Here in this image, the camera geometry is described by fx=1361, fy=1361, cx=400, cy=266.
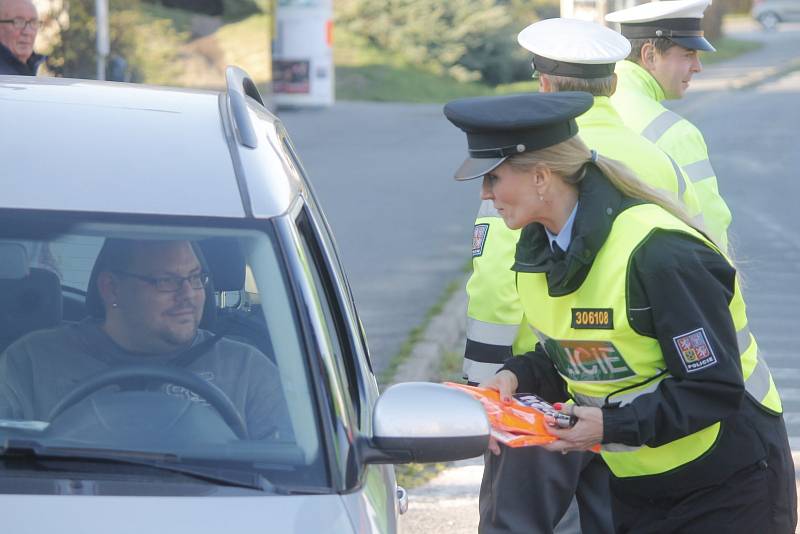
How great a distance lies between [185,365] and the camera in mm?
2820

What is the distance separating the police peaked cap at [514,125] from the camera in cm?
291

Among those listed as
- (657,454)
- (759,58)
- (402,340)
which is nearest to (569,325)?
(657,454)

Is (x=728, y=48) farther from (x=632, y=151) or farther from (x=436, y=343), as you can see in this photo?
(x=632, y=151)

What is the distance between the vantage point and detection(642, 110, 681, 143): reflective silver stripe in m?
4.20

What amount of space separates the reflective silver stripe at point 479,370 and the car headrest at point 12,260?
155 centimetres

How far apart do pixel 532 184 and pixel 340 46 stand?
28911 mm

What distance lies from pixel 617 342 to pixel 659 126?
147 centimetres

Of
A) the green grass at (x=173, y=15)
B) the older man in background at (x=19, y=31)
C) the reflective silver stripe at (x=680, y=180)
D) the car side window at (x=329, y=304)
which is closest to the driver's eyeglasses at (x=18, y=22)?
the older man in background at (x=19, y=31)

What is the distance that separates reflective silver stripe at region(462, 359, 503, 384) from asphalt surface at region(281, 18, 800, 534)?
19.6 inches

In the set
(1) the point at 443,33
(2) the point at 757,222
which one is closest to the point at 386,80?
(1) the point at 443,33

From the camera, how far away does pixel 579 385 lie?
311 centimetres

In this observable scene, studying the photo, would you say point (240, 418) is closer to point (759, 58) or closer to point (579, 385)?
point (579, 385)

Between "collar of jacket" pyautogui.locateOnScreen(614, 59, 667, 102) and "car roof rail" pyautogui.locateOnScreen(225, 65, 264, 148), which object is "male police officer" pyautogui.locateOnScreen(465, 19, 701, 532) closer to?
"collar of jacket" pyautogui.locateOnScreen(614, 59, 667, 102)

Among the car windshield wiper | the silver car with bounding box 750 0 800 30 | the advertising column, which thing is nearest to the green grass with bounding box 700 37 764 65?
the silver car with bounding box 750 0 800 30
